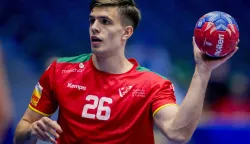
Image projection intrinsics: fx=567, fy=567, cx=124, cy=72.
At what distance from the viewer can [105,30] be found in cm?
362

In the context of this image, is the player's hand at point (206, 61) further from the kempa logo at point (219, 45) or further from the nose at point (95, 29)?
the nose at point (95, 29)

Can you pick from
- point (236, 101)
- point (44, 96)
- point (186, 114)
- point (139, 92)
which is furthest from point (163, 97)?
point (236, 101)

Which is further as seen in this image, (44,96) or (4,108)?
(44,96)

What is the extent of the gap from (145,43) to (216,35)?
315 centimetres

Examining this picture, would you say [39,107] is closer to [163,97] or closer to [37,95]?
[37,95]

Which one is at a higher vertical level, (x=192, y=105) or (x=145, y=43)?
(x=192, y=105)

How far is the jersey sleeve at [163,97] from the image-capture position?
3.43m

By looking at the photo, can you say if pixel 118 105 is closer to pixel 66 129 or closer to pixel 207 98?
pixel 66 129

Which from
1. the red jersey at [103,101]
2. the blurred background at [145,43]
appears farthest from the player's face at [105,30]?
the blurred background at [145,43]

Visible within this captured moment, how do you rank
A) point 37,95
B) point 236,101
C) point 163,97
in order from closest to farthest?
point 163,97, point 37,95, point 236,101

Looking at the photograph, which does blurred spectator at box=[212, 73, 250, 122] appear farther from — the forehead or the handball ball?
the handball ball

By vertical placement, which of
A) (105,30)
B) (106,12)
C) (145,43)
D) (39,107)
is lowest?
(145,43)

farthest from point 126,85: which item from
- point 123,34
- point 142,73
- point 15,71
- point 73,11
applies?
point 73,11

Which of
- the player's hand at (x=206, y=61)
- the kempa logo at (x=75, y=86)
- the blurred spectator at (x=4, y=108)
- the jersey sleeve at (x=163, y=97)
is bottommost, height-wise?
the jersey sleeve at (x=163, y=97)
